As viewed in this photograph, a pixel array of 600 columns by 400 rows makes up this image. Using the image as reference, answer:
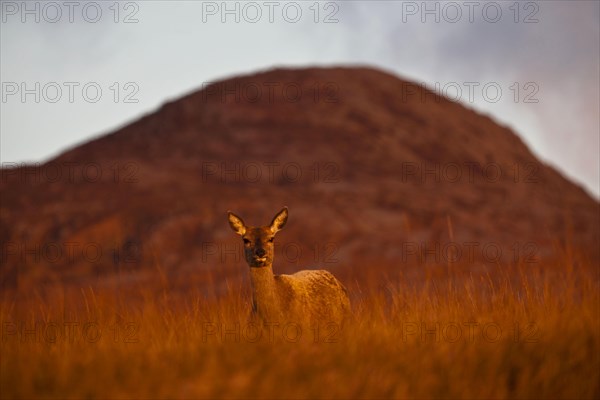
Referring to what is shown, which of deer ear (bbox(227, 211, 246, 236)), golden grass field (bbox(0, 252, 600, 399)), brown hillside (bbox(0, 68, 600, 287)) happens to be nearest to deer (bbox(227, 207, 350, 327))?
deer ear (bbox(227, 211, 246, 236))

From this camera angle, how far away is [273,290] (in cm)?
744

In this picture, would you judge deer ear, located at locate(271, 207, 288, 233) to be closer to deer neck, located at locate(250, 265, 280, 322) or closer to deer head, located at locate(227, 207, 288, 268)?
deer head, located at locate(227, 207, 288, 268)

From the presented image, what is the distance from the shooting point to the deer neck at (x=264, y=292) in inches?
289

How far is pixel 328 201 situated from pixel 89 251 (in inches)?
512

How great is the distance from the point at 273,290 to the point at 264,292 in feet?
0.34

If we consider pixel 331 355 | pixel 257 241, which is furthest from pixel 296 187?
pixel 331 355

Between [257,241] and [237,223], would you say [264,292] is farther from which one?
[237,223]

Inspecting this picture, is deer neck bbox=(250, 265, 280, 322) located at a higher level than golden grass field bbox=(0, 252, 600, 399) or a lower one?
higher

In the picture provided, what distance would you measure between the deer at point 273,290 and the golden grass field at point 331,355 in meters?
0.40

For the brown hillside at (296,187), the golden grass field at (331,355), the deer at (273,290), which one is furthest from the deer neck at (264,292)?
the brown hillside at (296,187)

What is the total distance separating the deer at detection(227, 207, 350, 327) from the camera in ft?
23.9

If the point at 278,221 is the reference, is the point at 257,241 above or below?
below

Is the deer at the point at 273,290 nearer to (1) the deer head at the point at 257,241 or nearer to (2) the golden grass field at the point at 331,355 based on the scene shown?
(1) the deer head at the point at 257,241

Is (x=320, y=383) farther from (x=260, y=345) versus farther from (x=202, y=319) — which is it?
(x=202, y=319)
